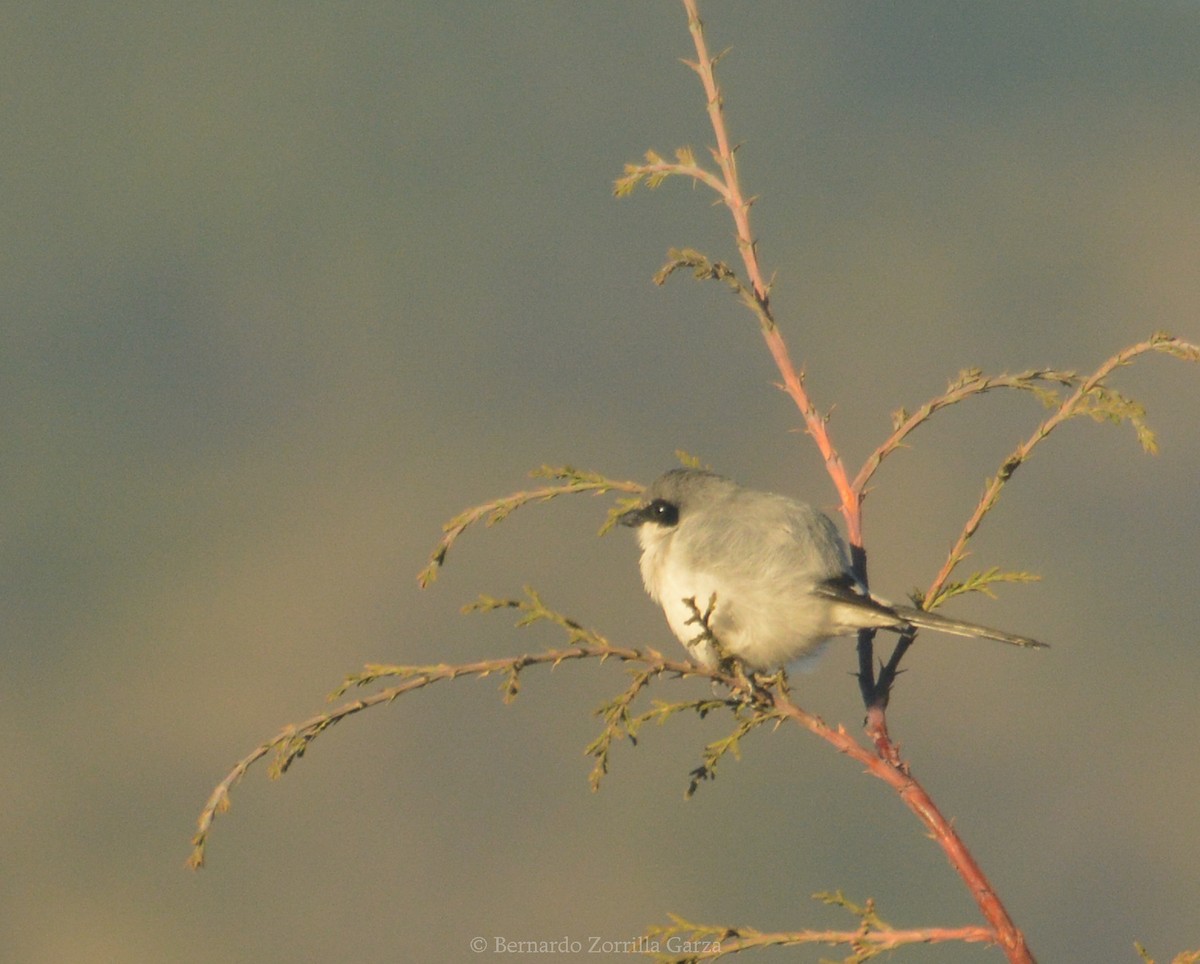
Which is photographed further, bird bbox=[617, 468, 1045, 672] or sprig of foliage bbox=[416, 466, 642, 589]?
bird bbox=[617, 468, 1045, 672]

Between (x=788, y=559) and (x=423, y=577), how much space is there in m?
1.81

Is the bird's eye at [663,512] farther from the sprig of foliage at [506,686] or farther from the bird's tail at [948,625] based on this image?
the sprig of foliage at [506,686]

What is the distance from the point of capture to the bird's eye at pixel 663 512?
5.91m

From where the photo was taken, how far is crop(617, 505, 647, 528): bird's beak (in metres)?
5.98

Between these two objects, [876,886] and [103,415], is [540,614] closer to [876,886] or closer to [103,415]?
[876,886]

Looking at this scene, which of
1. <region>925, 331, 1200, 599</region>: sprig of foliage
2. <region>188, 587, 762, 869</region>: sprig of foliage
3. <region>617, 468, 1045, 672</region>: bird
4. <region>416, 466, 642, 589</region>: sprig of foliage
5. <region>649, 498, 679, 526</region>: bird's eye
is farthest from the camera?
<region>649, 498, 679, 526</region>: bird's eye

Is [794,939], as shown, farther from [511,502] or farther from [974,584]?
[511,502]

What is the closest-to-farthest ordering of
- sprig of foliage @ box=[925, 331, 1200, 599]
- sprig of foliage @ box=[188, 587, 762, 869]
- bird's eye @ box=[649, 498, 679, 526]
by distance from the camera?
sprig of foliage @ box=[188, 587, 762, 869] → sprig of foliage @ box=[925, 331, 1200, 599] → bird's eye @ box=[649, 498, 679, 526]

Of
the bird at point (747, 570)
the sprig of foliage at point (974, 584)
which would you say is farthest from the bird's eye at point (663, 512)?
the sprig of foliage at point (974, 584)

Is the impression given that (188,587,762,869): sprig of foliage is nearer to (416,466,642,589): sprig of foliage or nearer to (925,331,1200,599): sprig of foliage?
(416,466,642,589): sprig of foliage

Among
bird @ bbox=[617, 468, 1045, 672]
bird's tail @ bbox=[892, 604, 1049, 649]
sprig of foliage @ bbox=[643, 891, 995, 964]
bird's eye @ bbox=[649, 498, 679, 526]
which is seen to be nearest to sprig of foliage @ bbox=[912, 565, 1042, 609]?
bird's tail @ bbox=[892, 604, 1049, 649]

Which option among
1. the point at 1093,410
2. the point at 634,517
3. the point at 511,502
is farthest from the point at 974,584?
the point at 634,517

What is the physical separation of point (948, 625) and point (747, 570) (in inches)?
47.5

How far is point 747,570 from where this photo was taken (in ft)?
18.1
